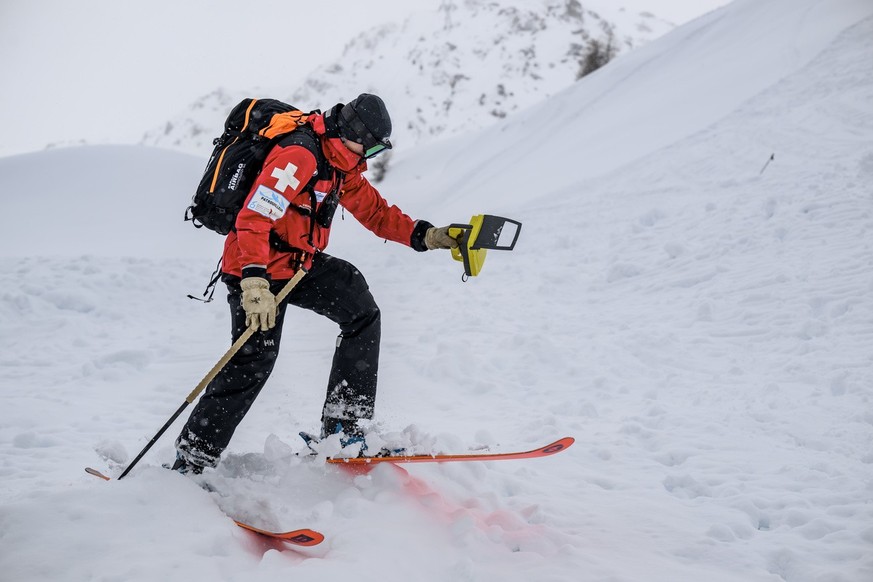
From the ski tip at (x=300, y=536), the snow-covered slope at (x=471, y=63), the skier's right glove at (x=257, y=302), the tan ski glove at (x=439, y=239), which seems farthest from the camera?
the snow-covered slope at (x=471, y=63)

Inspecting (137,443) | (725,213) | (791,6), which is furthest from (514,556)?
(791,6)

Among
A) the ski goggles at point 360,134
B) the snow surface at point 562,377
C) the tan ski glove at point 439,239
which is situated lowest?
the snow surface at point 562,377

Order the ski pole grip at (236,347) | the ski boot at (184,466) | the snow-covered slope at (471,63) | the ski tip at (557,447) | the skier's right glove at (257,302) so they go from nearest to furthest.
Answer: the skier's right glove at (257,302) → the ski pole grip at (236,347) → the ski boot at (184,466) → the ski tip at (557,447) → the snow-covered slope at (471,63)

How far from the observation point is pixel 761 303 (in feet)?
21.7

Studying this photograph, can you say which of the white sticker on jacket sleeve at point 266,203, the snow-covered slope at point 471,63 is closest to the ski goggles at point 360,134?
the white sticker on jacket sleeve at point 266,203

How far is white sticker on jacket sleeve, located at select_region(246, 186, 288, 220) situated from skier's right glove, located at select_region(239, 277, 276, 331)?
33 cm

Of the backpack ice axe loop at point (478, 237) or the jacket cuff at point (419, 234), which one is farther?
the jacket cuff at point (419, 234)

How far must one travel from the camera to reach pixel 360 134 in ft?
11.5

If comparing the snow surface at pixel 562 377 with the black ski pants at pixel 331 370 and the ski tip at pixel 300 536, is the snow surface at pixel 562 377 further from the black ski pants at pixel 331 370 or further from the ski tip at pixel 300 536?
the black ski pants at pixel 331 370

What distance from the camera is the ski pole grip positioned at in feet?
10.8

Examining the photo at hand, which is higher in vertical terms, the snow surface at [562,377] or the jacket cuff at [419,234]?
the jacket cuff at [419,234]

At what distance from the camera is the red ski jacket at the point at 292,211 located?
3.19 m

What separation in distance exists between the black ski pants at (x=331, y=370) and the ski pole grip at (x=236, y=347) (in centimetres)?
5

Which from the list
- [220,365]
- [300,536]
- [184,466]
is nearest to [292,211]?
[220,365]
